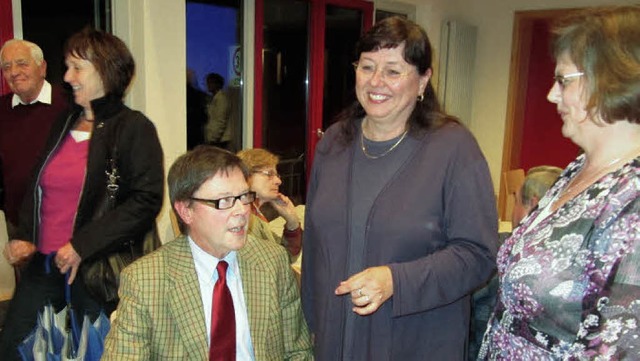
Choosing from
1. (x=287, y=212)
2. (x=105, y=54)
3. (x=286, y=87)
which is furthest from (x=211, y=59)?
(x=105, y=54)

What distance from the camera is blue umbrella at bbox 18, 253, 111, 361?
1782 mm

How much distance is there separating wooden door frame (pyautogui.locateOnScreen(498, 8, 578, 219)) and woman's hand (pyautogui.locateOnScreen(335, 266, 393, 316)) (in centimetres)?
520

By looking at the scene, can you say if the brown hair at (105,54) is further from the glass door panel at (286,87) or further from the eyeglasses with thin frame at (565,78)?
the glass door panel at (286,87)

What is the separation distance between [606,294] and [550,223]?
0.21m

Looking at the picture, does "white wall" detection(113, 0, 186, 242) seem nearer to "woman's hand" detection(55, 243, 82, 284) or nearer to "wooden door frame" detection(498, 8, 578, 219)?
"woman's hand" detection(55, 243, 82, 284)

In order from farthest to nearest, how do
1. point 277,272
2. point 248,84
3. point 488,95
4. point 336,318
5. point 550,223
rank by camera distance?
point 488,95
point 248,84
point 277,272
point 336,318
point 550,223

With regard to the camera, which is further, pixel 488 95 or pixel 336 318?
pixel 488 95

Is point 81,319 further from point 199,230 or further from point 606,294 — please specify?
point 606,294

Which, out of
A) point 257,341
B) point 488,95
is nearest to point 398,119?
point 257,341

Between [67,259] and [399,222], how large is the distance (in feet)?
4.09

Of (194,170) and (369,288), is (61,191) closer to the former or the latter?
(194,170)

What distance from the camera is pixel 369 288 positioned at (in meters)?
1.27

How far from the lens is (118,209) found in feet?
6.48

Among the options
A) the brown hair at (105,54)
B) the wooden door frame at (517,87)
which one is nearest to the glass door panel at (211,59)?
the brown hair at (105,54)
